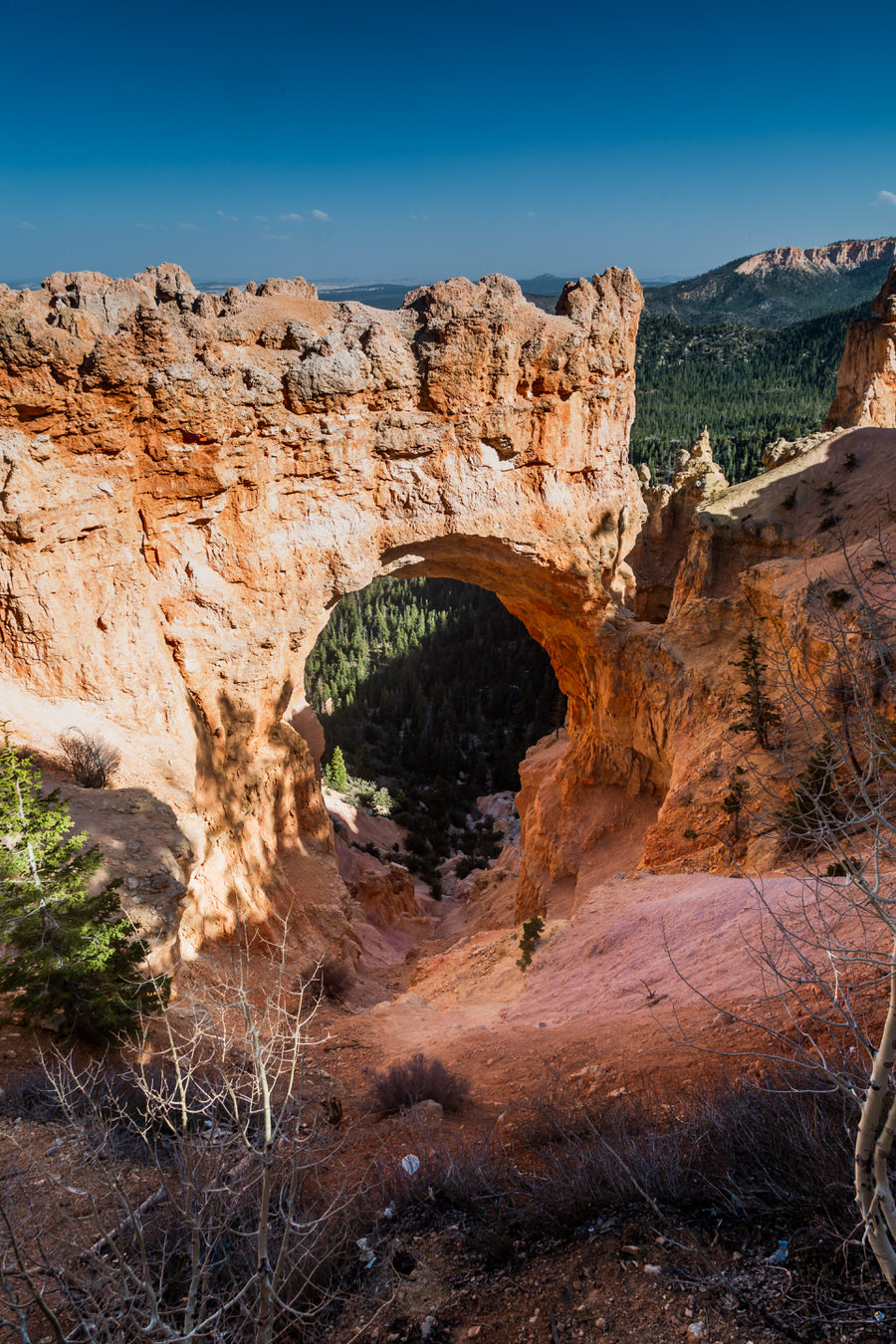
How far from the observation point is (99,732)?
40.7 ft

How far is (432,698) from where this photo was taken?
2329 inches

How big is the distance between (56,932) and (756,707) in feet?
42.5

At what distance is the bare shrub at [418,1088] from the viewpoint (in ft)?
28.4

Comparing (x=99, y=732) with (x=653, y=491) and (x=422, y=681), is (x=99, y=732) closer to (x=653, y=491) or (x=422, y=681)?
(x=653, y=491)

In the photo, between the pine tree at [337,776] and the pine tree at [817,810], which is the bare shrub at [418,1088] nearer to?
the pine tree at [817,810]

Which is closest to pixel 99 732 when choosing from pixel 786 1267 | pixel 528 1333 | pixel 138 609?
pixel 138 609

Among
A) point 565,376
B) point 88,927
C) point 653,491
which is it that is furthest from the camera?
point 653,491

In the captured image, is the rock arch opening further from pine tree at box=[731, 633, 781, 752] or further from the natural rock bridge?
pine tree at box=[731, 633, 781, 752]

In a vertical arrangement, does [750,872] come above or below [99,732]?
below

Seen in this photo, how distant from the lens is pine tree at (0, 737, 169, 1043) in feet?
26.3

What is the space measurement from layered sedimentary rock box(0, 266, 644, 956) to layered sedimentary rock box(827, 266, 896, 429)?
26.5 meters

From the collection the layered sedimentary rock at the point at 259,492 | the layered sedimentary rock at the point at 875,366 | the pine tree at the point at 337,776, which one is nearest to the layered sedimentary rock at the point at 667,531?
the layered sedimentary rock at the point at 875,366

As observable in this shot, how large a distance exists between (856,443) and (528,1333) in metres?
27.3

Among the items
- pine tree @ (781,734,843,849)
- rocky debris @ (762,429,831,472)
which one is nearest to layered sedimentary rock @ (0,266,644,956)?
pine tree @ (781,734,843,849)
